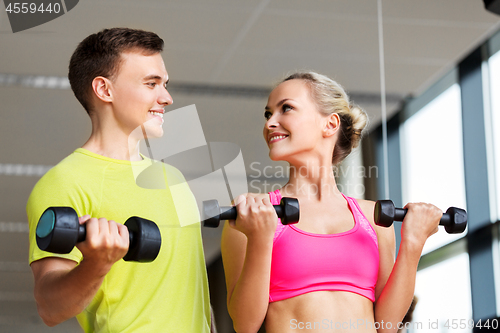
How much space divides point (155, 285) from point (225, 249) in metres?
0.20

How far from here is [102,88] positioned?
3.77 feet

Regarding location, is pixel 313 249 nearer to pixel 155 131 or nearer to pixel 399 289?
pixel 399 289

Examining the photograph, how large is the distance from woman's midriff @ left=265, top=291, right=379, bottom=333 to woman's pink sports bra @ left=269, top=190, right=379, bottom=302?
13 mm

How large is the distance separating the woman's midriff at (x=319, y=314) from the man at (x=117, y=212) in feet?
0.43

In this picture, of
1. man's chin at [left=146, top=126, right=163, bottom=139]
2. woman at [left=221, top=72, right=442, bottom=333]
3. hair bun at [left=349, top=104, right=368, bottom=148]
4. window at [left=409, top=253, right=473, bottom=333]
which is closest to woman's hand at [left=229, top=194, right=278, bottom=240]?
woman at [left=221, top=72, right=442, bottom=333]

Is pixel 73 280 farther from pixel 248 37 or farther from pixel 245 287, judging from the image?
pixel 248 37

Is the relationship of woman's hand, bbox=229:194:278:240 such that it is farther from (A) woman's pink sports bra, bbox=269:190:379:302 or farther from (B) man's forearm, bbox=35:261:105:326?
(B) man's forearm, bbox=35:261:105:326

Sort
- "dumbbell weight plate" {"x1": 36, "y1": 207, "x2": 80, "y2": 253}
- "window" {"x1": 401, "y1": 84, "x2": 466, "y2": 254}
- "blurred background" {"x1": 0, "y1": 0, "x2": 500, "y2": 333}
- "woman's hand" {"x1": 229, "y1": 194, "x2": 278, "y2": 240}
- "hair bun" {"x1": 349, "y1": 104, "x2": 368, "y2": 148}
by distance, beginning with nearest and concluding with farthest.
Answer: "dumbbell weight plate" {"x1": 36, "y1": 207, "x2": 80, "y2": 253} → "woman's hand" {"x1": 229, "y1": 194, "x2": 278, "y2": 240} → "hair bun" {"x1": 349, "y1": 104, "x2": 368, "y2": 148} → "blurred background" {"x1": 0, "y1": 0, "x2": 500, "y2": 333} → "window" {"x1": 401, "y1": 84, "x2": 466, "y2": 254}

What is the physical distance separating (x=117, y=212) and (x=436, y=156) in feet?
6.23

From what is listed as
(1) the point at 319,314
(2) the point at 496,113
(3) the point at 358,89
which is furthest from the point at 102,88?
(2) the point at 496,113

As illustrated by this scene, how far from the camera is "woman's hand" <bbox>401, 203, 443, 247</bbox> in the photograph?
3.61 ft

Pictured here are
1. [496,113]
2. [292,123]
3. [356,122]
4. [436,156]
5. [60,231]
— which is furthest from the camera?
[436,156]

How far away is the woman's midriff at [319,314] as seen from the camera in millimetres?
1062

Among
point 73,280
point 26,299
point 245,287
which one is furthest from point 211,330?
point 26,299
